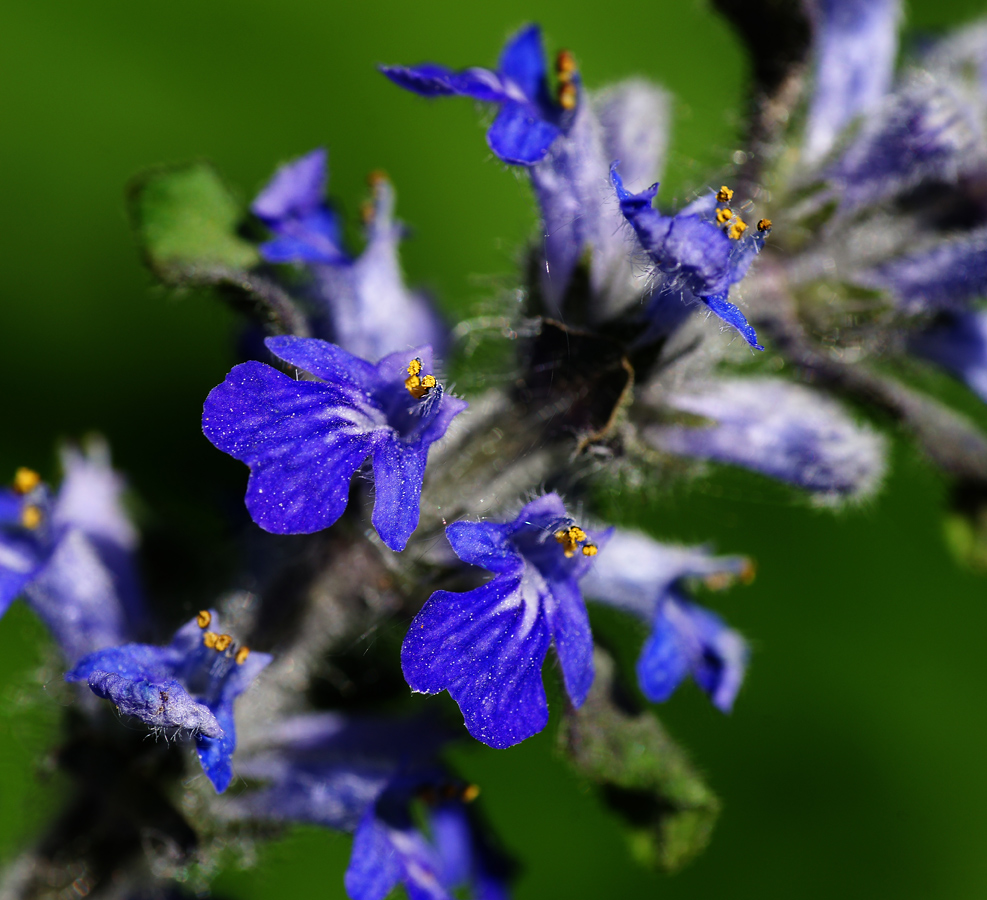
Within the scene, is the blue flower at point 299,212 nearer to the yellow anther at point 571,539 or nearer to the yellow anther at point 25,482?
the yellow anther at point 25,482

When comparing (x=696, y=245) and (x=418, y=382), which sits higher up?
(x=696, y=245)

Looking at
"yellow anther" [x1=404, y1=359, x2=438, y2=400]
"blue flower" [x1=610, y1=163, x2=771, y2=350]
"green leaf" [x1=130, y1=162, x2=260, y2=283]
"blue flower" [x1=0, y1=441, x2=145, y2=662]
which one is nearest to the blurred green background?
"blue flower" [x1=0, y1=441, x2=145, y2=662]

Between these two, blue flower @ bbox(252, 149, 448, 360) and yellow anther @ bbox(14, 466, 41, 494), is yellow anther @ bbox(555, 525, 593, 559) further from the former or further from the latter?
yellow anther @ bbox(14, 466, 41, 494)

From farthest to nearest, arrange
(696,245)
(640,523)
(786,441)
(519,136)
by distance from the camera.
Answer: (640,523), (786,441), (519,136), (696,245)

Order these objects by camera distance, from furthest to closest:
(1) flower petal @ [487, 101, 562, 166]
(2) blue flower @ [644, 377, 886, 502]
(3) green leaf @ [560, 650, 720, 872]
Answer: (2) blue flower @ [644, 377, 886, 502] < (3) green leaf @ [560, 650, 720, 872] < (1) flower petal @ [487, 101, 562, 166]

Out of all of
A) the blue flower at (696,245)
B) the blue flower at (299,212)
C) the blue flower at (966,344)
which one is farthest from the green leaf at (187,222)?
the blue flower at (966,344)

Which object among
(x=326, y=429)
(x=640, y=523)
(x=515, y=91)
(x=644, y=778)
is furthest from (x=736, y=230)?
(x=640, y=523)

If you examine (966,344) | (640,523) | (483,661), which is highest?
(966,344)

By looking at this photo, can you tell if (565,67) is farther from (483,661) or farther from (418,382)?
(483,661)
